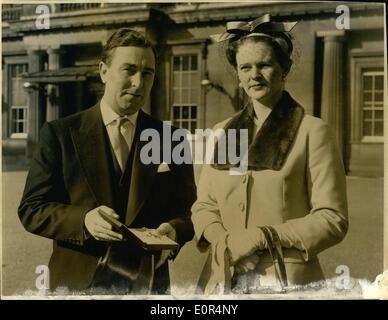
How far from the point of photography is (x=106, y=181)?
497 centimetres

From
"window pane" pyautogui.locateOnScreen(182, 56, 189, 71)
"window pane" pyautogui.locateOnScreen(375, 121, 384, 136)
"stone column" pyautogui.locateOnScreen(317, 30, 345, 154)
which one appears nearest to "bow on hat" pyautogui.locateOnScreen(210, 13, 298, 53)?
"stone column" pyautogui.locateOnScreen(317, 30, 345, 154)

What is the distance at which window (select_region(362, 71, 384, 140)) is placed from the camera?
509 centimetres

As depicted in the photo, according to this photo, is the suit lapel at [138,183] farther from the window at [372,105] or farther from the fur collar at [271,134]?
the window at [372,105]

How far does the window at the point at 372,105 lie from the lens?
509cm

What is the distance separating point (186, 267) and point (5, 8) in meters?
3.08

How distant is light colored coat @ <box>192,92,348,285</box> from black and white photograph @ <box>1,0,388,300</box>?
0.04 ft

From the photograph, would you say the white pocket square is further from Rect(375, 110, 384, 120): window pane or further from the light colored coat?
Rect(375, 110, 384, 120): window pane

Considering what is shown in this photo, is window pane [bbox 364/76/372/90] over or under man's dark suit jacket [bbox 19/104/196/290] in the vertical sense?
over

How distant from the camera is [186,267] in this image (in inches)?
199

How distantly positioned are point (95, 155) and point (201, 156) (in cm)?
101

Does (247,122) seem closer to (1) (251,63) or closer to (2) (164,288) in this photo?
(1) (251,63)

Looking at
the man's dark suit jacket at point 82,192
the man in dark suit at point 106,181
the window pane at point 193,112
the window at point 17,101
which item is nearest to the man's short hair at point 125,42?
the man in dark suit at point 106,181

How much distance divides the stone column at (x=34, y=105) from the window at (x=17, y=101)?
0.05 metres
